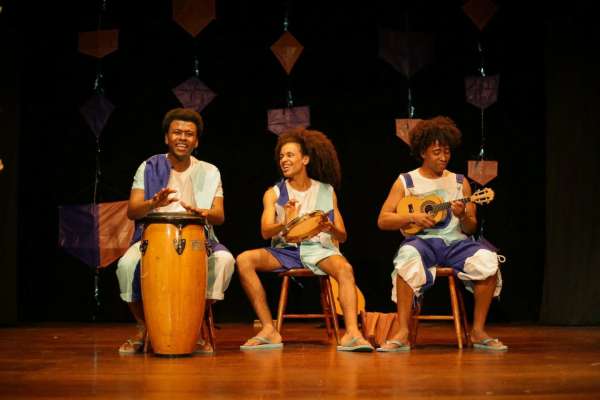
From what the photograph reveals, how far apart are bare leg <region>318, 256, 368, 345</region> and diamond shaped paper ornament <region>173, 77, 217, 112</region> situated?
1922 mm

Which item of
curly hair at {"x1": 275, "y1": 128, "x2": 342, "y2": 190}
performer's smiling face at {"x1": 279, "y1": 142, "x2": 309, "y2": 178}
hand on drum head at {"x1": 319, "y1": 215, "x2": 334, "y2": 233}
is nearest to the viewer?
hand on drum head at {"x1": 319, "y1": 215, "x2": 334, "y2": 233}

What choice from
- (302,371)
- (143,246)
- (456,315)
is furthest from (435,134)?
(302,371)

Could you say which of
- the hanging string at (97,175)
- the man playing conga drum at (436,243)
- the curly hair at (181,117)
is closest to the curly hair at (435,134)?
the man playing conga drum at (436,243)

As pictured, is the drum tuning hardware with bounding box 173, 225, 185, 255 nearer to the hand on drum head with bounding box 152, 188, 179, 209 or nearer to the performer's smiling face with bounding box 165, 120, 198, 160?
the hand on drum head with bounding box 152, 188, 179, 209

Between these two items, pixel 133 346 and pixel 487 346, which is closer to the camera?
pixel 133 346

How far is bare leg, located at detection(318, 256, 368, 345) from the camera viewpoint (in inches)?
171

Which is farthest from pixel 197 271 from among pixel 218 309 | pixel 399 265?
pixel 218 309

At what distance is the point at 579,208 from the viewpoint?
20.0 feet

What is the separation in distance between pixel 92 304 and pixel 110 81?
5.29 ft

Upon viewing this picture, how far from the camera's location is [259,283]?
470 centimetres

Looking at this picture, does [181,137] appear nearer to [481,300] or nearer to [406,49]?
[481,300]

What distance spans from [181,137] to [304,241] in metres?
0.91

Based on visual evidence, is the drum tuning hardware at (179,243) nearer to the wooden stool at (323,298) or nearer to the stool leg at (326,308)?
the wooden stool at (323,298)

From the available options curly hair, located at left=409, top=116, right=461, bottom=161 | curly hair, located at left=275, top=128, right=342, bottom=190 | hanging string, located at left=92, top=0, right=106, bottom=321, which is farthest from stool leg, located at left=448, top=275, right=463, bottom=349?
hanging string, located at left=92, top=0, right=106, bottom=321
